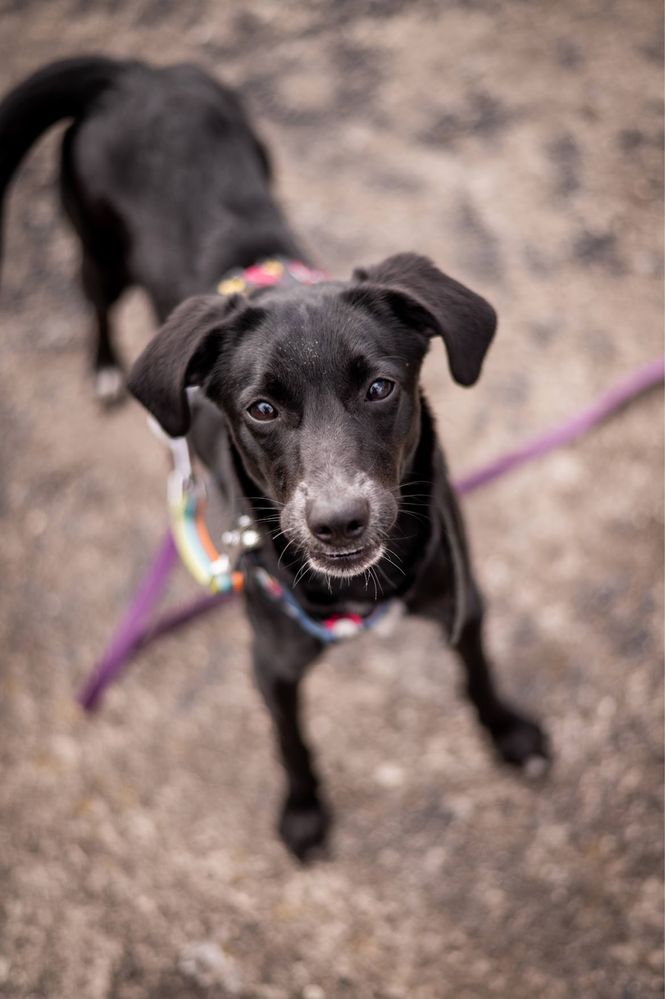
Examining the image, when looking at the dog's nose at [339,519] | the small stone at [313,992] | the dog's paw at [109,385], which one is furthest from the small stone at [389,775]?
the dog's paw at [109,385]

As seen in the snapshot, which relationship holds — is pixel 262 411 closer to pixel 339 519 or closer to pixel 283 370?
pixel 283 370

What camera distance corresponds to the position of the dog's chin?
2066 millimetres

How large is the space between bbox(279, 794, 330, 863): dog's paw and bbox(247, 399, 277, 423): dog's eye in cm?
152

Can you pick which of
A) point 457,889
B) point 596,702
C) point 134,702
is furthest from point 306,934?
point 596,702

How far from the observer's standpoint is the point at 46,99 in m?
3.18

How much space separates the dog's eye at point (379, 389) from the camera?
2098mm

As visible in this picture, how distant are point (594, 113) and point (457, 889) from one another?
4.09 metres

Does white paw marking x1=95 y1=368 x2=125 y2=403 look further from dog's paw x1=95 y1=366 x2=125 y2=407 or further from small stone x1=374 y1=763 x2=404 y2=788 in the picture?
small stone x1=374 y1=763 x2=404 y2=788

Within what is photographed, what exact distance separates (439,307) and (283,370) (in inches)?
16.9

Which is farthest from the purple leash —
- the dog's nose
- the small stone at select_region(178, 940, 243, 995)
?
the dog's nose

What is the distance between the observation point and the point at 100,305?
386cm

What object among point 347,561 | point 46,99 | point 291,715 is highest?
point 46,99

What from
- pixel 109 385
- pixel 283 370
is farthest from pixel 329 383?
pixel 109 385

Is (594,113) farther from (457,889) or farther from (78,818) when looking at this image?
(78,818)
